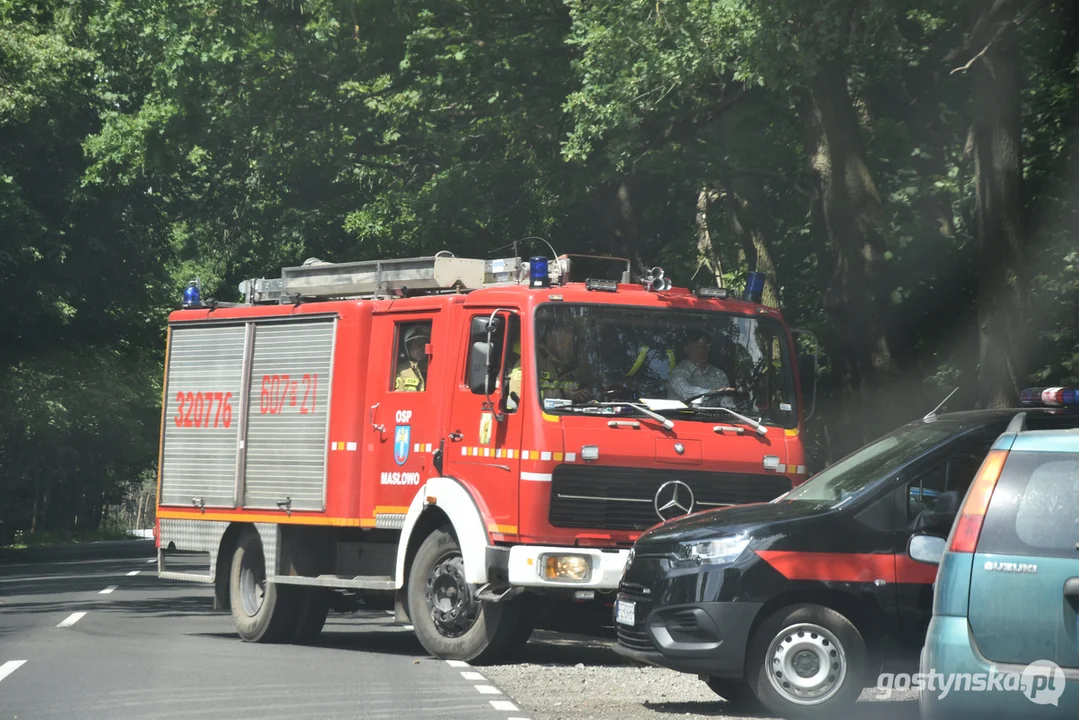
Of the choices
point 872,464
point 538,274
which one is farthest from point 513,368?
point 872,464

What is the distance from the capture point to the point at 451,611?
1260 centimetres

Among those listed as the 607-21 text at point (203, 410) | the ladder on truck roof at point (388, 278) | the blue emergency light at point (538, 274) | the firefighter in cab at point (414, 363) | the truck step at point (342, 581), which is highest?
the ladder on truck roof at point (388, 278)

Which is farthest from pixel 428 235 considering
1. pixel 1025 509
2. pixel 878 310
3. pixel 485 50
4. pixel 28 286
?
→ pixel 1025 509

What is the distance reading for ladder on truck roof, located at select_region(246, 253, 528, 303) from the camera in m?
13.5

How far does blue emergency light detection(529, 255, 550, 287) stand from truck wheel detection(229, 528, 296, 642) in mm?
4226

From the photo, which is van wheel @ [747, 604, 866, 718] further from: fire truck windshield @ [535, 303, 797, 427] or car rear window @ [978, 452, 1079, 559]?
fire truck windshield @ [535, 303, 797, 427]

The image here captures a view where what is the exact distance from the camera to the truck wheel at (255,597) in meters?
14.8

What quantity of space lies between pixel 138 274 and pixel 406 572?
65.4 feet

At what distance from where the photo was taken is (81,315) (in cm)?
3144

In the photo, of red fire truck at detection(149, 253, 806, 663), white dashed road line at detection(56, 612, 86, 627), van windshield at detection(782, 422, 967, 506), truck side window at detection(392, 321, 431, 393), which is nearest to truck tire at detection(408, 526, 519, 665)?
red fire truck at detection(149, 253, 806, 663)

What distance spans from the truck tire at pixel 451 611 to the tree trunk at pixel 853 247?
601 cm

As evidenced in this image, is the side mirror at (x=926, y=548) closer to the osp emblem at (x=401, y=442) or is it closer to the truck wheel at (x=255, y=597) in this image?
the osp emblem at (x=401, y=442)

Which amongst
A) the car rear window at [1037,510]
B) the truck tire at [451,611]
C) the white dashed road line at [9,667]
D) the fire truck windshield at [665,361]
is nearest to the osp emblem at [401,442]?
the truck tire at [451,611]

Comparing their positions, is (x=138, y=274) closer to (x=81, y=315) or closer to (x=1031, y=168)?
(x=81, y=315)
